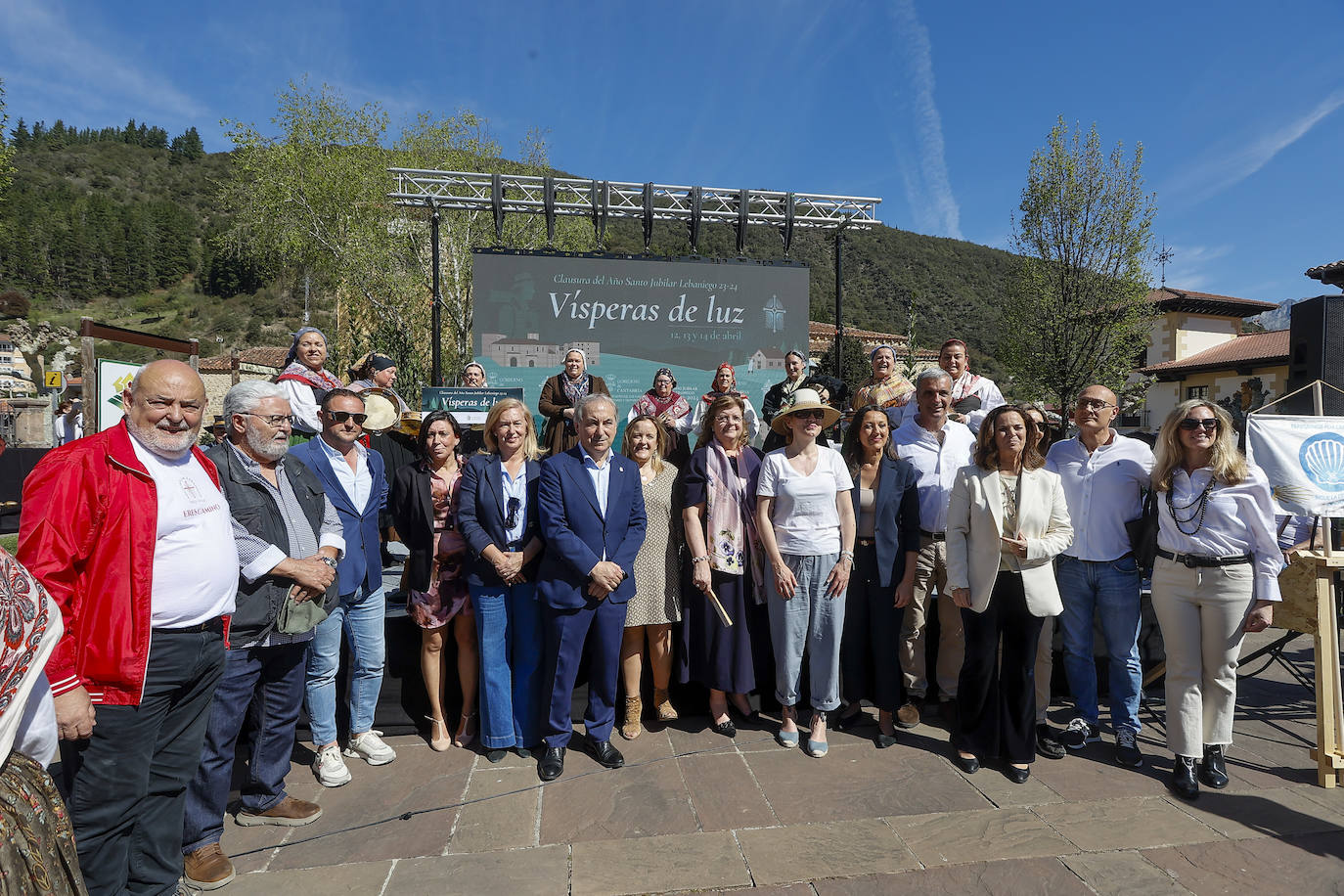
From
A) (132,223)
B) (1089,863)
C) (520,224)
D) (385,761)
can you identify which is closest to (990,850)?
(1089,863)

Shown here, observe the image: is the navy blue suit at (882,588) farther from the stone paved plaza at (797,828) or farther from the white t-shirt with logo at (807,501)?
the stone paved plaza at (797,828)

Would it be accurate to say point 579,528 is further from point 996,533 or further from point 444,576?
point 996,533

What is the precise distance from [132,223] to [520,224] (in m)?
84.4

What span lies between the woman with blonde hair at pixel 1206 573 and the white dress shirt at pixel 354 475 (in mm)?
3959

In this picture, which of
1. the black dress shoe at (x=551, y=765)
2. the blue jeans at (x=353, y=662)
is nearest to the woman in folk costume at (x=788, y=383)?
the black dress shoe at (x=551, y=765)

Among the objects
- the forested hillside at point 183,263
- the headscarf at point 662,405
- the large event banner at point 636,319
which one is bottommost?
the headscarf at point 662,405

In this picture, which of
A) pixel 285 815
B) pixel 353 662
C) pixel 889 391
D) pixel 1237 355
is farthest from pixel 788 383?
pixel 1237 355

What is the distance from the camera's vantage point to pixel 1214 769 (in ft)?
10.4

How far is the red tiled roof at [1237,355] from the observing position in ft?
83.5

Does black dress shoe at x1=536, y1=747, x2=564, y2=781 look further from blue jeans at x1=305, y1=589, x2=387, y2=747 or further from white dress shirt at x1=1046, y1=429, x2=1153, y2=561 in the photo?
white dress shirt at x1=1046, y1=429, x2=1153, y2=561

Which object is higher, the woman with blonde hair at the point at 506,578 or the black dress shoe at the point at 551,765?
the woman with blonde hair at the point at 506,578

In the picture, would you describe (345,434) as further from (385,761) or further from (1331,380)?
(1331,380)

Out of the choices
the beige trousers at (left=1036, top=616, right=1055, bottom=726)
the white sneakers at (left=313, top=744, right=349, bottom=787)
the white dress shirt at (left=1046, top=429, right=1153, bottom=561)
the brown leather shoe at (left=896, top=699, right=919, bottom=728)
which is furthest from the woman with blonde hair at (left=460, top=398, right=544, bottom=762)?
the white dress shirt at (left=1046, top=429, right=1153, bottom=561)

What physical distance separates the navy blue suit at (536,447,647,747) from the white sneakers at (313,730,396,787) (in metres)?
0.87
